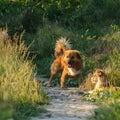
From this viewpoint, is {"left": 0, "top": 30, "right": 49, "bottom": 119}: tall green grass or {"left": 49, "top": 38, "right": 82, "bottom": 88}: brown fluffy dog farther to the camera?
{"left": 49, "top": 38, "right": 82, "bottom": 88}: brown fluffy dog

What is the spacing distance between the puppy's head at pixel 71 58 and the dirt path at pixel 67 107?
3.31 ft

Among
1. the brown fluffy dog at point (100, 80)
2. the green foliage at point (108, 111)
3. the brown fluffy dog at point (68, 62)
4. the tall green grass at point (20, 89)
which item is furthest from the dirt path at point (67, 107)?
the brown fluffy dog at point (68, 62)

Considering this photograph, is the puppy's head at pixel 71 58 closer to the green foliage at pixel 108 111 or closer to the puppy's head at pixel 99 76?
the puppy's head at pixel 99 76

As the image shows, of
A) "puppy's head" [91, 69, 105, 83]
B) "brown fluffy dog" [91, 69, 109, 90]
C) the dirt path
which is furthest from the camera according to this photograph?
"puppy's head" [91, 69, 105, 83]

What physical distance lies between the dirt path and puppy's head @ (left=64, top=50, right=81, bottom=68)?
101cm

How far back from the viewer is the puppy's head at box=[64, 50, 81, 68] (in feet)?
52.7

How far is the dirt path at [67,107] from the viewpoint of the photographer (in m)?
10.6

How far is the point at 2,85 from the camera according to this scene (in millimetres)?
11156

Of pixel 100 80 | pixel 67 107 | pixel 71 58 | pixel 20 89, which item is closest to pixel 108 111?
pixel 67 107

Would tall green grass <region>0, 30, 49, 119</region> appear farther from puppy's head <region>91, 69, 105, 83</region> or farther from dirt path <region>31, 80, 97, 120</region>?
puppy's head <region>91, 69, 105, 83</region>

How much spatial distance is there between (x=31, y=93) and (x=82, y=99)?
1627 mm

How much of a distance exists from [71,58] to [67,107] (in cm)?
441

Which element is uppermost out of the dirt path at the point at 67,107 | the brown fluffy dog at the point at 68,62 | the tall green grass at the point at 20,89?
the brown fluffy dog at the point at 68,62

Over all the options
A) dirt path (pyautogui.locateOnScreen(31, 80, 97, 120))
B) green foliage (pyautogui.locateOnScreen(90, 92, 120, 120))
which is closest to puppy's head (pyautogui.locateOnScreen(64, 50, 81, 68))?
dirt path (pyautogui.locateOnScreen(31, 80, 97, 120))
